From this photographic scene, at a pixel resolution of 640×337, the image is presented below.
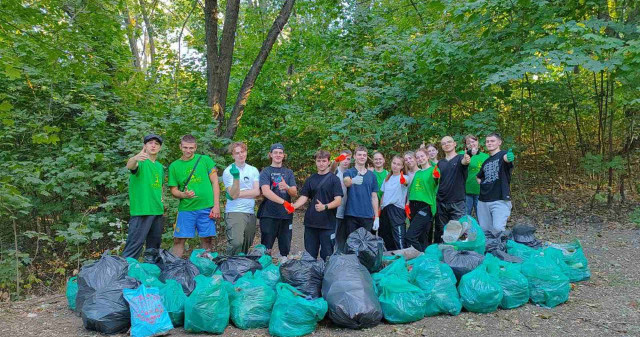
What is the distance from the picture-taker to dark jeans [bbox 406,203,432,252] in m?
5.17

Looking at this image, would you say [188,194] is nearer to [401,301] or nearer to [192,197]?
[192,197]

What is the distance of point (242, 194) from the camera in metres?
4.77

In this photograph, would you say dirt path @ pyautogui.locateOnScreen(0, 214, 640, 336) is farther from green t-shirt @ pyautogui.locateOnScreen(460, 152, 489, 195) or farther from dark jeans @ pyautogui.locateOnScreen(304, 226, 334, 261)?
green t-shirt @ pyautogui.locateOnScreen(460, 152, 489, 195)

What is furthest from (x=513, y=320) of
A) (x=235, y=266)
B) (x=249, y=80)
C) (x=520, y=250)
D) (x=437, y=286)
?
(x=249, y=80)

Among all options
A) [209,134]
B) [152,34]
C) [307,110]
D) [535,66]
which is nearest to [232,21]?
[209,134]

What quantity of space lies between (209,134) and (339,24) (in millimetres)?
5643

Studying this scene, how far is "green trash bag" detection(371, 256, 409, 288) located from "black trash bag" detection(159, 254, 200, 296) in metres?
1.66

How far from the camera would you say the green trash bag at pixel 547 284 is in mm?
3919

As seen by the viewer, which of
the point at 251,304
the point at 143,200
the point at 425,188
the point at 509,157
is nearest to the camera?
the point at 251,304

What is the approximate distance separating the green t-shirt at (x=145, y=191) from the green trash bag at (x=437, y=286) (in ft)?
9.13

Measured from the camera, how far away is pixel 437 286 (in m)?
3.73

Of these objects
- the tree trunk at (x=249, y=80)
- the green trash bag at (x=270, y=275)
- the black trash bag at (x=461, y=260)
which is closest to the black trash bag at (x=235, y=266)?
the green trash bag at (x=270, y=275)

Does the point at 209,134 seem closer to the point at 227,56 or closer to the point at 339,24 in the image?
the point at 227,56

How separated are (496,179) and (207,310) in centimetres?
370
